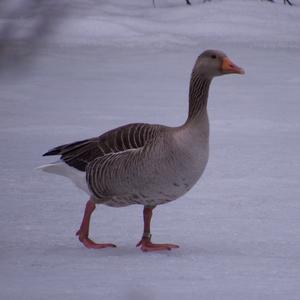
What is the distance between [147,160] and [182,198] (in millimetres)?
1878

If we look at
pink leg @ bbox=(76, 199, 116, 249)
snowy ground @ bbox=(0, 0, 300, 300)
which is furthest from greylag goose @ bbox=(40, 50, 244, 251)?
snowy ground @ bbox=(0, 0, 300, 300)

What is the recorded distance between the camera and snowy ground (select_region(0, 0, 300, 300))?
400cm

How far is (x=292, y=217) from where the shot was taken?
552cm

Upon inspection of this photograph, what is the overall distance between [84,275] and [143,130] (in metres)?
0.86

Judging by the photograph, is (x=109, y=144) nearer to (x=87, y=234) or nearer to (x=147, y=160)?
(x=147, y=160)

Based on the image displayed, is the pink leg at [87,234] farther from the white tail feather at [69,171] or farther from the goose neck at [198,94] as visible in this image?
the goose neck at [198,94]

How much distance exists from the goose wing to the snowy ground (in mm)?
480

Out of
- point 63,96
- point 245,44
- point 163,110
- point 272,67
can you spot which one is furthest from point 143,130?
point 245,44

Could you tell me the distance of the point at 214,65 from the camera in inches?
184

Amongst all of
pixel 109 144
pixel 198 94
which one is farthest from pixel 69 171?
pixel 198 94

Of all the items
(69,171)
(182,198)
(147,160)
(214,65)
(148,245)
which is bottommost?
(182,198)

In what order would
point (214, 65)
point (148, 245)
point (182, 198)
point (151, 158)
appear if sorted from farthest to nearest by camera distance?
point (182, 198) → point (214, 65) → point (148, 245) → point (151, 158)

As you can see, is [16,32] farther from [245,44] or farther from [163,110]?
[245,44]

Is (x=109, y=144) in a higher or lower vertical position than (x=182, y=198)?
higher
